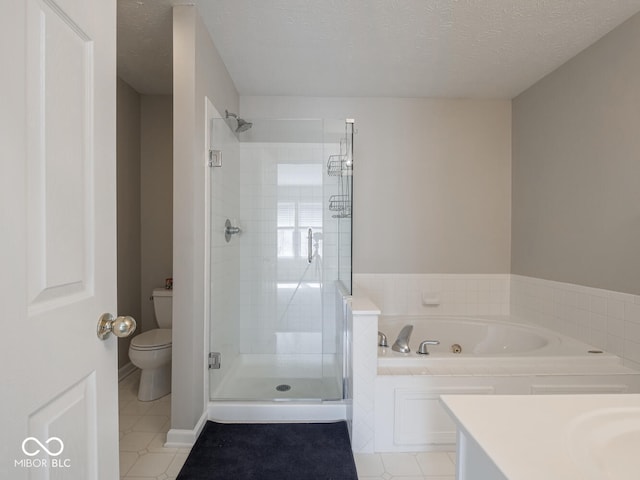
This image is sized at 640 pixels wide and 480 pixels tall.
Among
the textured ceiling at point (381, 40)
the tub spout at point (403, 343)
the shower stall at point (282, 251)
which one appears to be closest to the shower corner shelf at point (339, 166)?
the shower stall at point (282, 251)

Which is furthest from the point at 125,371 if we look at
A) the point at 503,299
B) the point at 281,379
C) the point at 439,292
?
the point at 503,299

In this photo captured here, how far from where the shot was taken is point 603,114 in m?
2.00

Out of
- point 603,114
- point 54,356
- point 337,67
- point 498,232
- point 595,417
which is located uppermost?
point 337,67

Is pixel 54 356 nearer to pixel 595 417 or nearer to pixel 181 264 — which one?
pixel 595 417

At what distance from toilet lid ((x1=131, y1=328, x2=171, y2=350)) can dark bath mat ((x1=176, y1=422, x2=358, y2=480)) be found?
628mm

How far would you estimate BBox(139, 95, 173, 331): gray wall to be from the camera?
113 inches

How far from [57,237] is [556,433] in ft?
3.36

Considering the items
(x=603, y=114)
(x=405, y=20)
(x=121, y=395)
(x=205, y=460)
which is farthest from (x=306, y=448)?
(x=603, y=114)

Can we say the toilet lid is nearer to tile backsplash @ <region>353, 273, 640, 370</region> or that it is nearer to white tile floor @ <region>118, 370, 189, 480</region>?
white tile floor @ <region>118, 370, 189, 480</region>

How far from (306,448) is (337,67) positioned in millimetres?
2430

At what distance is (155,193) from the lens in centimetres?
288

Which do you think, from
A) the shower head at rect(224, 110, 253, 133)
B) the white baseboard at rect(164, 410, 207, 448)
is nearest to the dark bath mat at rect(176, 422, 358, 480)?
the white baseboard at rect(164, 410, 207, 448)

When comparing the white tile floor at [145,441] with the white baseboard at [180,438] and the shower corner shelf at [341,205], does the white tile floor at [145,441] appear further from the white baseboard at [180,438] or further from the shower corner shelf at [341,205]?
the shower corner shelf at [341,205]

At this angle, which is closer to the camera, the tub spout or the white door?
the white door
